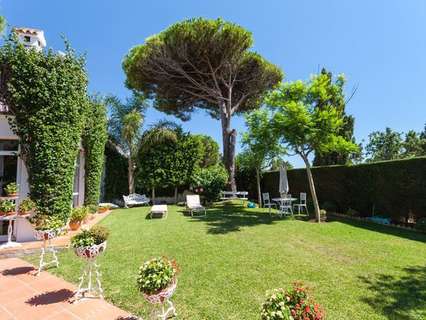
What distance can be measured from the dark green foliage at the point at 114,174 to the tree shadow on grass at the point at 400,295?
1482cm

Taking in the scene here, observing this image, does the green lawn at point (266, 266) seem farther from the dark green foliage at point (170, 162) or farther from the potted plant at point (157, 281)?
the dark green foliage at point (170, 162)

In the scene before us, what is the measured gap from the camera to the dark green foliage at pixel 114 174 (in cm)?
1595

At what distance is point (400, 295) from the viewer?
3.72 metres

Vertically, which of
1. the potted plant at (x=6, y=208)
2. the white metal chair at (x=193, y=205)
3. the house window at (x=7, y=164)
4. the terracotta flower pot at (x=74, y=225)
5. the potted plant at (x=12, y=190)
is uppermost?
the house window at (x=7, y=164)

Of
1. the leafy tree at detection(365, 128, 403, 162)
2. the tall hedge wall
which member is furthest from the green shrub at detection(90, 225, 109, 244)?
the leafy tree at detection(365, 128, 403, 162)

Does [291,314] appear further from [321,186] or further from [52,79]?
[321,186]

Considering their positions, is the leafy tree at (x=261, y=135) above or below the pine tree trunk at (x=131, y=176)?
above

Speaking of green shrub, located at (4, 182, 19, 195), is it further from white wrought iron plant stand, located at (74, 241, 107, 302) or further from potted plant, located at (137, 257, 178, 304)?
potted plant, located at (137, 257, 178, 304)

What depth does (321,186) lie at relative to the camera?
13.3 meters

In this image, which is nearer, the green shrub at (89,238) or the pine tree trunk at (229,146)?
the green shrub at (89,238)

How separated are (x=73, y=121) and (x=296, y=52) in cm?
1190

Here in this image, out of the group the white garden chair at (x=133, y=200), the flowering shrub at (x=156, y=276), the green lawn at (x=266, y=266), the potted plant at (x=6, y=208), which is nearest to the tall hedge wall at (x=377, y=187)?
the green lawn at (x=266, y=266)

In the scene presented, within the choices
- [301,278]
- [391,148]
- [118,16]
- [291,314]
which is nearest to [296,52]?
[118,16]

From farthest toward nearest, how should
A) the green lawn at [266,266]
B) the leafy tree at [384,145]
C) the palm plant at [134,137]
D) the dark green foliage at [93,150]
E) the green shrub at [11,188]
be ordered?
the leafy tree at [384,145] → the palm plant at [134,137] → the dark green foliage at [93,150] → the green shrub at [11,188] → the green lawn at [266,266]
